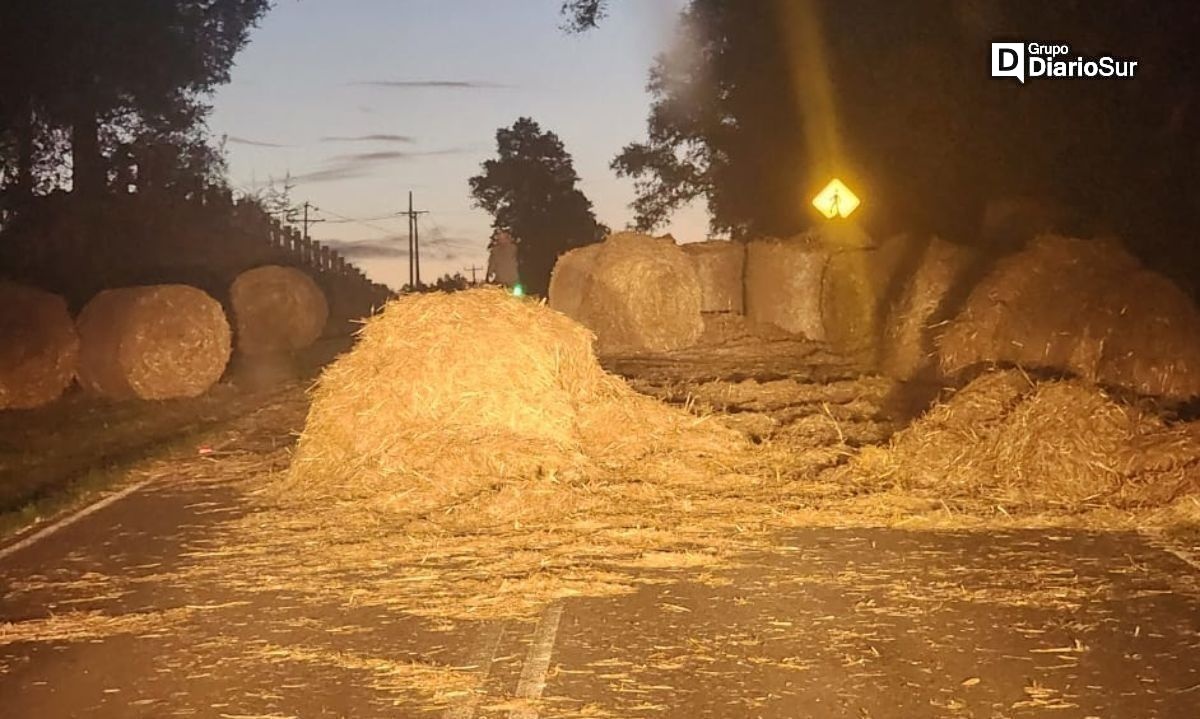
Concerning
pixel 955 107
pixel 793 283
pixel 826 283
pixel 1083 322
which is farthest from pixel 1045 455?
pixel 793 283

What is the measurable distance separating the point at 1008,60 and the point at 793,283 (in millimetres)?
7162

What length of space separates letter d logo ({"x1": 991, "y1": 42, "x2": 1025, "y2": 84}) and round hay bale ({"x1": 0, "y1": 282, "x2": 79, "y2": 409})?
14.7 meters

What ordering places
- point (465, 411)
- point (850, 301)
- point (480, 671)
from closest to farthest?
point (480, 671), point (465, 411), point (850, 301)

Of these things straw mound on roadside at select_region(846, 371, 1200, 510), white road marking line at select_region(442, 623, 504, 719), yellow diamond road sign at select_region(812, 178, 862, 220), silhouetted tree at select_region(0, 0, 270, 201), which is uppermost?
silhouetted tree at select_region(0, 0, 270, 201)

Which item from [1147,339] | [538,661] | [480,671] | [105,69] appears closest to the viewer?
[480,671]

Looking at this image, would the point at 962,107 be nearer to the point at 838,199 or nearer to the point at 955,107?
the point at 955,107

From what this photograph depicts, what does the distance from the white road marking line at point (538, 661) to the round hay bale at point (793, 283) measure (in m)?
18.8

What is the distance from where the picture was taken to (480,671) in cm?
689

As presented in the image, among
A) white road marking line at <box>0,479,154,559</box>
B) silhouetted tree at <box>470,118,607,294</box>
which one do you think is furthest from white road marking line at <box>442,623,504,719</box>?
silhouetted tree at <box>470,118,607,294</box>

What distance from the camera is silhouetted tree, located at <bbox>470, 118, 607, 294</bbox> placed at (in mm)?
73375

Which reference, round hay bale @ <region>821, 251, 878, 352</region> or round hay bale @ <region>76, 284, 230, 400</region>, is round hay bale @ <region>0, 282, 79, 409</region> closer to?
round hay bale @ <region>76, 284, 230, 400</region>

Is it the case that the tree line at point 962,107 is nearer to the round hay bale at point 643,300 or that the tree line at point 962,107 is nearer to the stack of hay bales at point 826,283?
the stack of hay bales at point 826,283

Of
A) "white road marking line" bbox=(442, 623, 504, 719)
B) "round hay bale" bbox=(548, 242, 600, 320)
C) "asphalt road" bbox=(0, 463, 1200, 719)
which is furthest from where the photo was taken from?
"round hay bale" bbox=(548, 242, 600, 320)

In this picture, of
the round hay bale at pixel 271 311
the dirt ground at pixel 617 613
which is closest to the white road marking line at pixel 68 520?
the dirt ground at pixel 617 613
